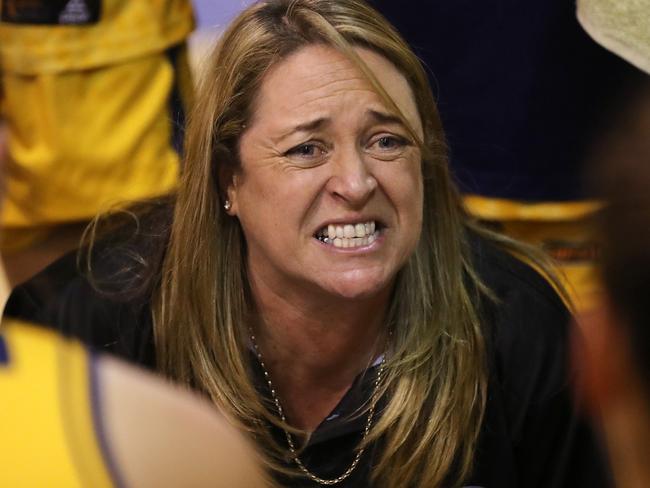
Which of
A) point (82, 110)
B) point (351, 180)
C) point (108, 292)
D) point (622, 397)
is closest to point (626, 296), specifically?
point (622, 397)

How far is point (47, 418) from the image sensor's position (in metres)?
1.19

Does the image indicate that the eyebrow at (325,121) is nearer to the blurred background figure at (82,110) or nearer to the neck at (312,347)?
the neck at (312,347)

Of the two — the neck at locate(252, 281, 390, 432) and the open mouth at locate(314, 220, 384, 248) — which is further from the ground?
the open mouth at locate(314, 220, 384, 248)

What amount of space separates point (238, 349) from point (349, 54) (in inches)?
21.9

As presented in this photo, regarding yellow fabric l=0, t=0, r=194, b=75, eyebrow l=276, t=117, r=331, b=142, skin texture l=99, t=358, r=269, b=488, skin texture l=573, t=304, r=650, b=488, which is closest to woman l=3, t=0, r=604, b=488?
eyebrow l=276, t=117, r=331, b=142

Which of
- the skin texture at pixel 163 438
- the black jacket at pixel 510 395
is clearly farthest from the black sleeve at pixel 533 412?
the skin texture at pixel 163 438

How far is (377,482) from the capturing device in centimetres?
244

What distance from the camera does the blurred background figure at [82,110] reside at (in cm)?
286

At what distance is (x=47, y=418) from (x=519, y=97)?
1859 mm

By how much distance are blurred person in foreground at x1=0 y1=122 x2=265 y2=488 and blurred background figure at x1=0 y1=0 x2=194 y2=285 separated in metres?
1.60

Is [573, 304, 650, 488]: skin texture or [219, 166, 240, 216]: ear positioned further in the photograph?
[219, 166, 240, 216]: ear

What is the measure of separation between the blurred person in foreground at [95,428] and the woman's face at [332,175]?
108 cm

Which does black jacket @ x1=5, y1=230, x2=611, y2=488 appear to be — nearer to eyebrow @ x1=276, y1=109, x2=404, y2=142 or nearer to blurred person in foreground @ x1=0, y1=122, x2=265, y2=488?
eyebrow @ x1=276, y1=109, x2=404, y2=142

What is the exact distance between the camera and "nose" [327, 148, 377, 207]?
7.56ft
